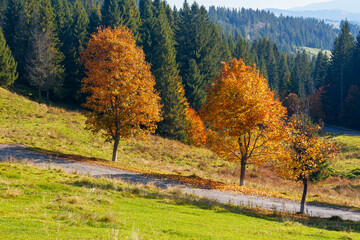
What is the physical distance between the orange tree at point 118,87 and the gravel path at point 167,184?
16.0ft

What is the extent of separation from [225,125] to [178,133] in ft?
90.9

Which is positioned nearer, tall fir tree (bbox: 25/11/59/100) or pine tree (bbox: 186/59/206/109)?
tall fir tree (bbox: 25/11/59/100)

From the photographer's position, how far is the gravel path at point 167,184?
2086 centimetres

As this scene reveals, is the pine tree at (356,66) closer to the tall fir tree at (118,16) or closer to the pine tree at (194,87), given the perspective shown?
the pine tree at (194,87)

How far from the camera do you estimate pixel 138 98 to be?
92.4 ft

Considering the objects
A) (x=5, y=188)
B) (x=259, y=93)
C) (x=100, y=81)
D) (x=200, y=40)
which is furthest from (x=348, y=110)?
(x=5, y=188)

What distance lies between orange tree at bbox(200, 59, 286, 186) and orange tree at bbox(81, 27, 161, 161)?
5.57 meters

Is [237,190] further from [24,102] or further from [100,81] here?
[24,102]

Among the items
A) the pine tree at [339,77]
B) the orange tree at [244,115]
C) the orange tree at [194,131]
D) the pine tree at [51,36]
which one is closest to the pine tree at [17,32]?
the pine tree at [51,36]

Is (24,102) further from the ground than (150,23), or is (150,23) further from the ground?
(150,23)

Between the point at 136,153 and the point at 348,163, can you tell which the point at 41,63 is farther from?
the point at 348,163

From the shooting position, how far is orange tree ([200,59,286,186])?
25484 mm

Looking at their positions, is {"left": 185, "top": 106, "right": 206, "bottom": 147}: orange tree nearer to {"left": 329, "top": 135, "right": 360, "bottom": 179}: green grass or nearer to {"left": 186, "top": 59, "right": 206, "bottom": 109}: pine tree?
{"left": 186, "top": 59, "right": 206, "bottom": 109}: pine tree

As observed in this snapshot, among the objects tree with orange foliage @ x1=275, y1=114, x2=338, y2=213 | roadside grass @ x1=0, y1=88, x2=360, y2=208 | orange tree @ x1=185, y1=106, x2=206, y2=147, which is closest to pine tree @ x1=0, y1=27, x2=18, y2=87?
roadside grass @ x1=0, y1=88, x2=360, y2=208
